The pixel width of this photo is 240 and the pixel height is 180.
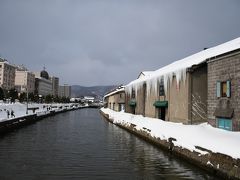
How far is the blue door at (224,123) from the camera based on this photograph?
78.5 ft

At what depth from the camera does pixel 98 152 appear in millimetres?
23672

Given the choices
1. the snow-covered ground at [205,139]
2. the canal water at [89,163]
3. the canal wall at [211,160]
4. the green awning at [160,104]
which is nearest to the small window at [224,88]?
the snow-covered ground at [205,139]

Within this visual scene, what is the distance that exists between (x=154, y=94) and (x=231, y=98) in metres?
19.6

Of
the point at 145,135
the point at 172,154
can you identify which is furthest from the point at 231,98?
the point at 145,135

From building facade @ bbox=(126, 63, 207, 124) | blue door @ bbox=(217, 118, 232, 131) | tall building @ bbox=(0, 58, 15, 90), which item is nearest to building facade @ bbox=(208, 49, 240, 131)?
blue door @ bbox=(217, 118, 232, 131)

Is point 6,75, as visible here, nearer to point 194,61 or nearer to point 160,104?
point 160,104

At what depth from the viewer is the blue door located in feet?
78.5

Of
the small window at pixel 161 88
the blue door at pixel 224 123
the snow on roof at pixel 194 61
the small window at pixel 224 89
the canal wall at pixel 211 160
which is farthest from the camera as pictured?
the small window at pixel 161 88

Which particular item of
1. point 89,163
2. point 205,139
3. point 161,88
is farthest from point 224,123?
point 161,88

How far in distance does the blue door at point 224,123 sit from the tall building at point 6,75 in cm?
15454

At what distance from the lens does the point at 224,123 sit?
24.7 m

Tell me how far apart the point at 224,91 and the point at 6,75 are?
165 m

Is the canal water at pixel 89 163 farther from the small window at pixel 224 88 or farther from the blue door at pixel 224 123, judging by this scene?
the small window at pixel 224 88

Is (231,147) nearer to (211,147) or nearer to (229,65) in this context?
(211,147)
